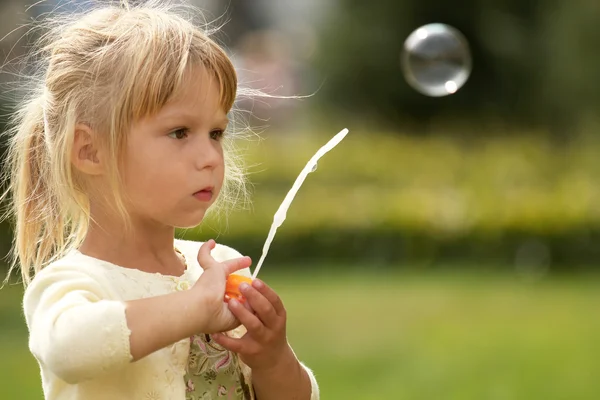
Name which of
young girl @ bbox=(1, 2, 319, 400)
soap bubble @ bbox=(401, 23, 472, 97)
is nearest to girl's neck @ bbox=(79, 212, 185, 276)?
young girl @ bbox=(1, 2, 319, 400)

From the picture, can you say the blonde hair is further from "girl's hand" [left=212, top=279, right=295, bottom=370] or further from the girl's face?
"girl's hand" [left=212, top=279, right=295, bottom=370]

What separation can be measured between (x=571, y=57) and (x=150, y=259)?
13.1 meters

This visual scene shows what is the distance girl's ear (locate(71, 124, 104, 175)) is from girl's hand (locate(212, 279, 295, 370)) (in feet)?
Result: 1.20

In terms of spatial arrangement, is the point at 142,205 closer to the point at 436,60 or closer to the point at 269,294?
the point at 269,294

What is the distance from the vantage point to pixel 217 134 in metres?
2.07

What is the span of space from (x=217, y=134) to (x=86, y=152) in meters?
0.25

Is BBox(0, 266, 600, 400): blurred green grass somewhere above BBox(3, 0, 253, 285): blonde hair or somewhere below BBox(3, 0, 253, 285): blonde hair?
below

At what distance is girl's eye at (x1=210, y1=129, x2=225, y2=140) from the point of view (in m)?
2.05

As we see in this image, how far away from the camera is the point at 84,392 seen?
190cm

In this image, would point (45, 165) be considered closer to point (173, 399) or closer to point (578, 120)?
point (173, 399)

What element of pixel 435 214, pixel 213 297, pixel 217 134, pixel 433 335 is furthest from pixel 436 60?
pixel 435 214

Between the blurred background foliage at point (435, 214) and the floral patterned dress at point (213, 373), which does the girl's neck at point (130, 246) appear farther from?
the blurred background foliage at point (435, 214)

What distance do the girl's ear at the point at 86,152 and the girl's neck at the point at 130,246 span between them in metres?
0.11

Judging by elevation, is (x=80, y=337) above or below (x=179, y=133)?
below
